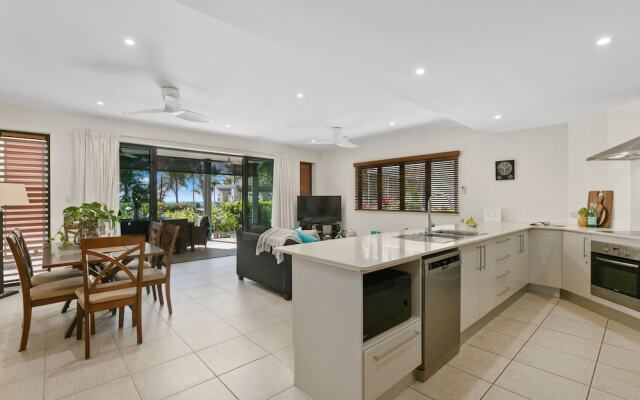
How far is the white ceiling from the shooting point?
1818mm

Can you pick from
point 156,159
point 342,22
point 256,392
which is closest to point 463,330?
point 256,392

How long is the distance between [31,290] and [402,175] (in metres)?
5.70

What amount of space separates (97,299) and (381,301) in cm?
217

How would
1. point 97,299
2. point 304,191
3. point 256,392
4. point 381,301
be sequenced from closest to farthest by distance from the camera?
Answer: point 381,301
point 256,392
point 97,299
point 304,191

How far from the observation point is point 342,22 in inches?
74.5

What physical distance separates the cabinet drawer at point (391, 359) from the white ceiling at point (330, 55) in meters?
1.93

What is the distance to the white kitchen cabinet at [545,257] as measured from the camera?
3590mm

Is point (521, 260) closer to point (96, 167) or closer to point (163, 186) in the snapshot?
point (96, 167)

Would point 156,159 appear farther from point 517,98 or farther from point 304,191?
point 517,98

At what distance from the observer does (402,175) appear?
6.22 meters

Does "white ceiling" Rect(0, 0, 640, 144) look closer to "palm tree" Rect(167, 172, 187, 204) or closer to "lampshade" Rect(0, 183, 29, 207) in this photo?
"lampshade" Rect(0, 183, 29, 207)

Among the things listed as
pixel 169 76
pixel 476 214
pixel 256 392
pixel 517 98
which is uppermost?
pixel 169 76

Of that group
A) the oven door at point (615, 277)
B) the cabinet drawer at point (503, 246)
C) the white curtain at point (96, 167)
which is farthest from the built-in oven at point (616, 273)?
the white curtain at point (96, 167)

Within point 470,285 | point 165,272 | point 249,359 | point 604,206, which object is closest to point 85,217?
point 165,272
